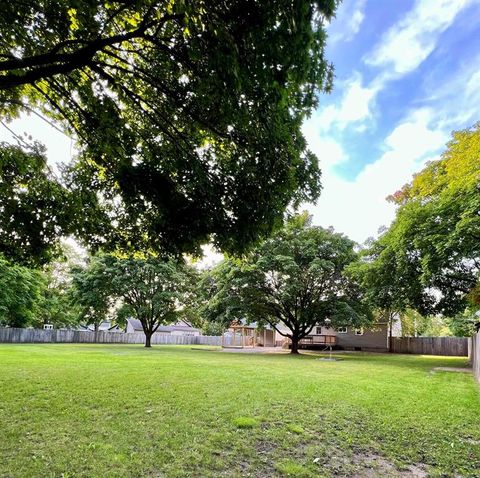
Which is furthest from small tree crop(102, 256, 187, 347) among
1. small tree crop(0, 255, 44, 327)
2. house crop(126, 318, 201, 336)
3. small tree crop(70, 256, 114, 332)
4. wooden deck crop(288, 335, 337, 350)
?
house crop(126, 318, 201, 336)

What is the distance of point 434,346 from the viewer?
29.2m

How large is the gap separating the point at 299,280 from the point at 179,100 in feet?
61.1

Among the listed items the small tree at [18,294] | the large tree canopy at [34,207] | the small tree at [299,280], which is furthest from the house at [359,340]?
the large tree canopy at [34,207]

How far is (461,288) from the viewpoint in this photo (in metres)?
17.9

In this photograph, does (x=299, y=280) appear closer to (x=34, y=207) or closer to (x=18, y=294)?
(x=34, y=207)

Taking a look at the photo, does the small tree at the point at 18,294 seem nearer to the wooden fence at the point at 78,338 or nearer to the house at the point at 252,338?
the wooden fence at the point at 78,338

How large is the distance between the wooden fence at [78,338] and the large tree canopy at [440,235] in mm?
30984

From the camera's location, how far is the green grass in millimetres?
3748

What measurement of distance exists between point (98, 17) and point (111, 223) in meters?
3.58

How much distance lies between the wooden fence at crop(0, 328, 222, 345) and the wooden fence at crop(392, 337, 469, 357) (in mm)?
26957

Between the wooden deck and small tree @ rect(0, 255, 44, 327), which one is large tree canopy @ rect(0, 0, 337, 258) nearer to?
small tree @ rect(0, 255, 44, 327)

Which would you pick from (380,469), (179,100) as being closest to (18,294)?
(179,100)

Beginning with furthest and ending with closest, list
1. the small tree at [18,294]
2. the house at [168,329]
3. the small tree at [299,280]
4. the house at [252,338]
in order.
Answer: the house at [168,329], the house at [252,338], the small tree at [18,294], the small tree at [299,280]

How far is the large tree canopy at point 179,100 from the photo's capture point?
10.1 ft
